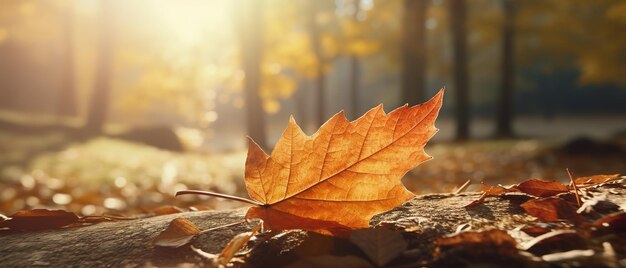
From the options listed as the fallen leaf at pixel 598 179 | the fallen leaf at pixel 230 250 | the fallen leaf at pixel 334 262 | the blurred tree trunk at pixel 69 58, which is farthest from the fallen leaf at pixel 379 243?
the blurred tree trunk at pixel 69 58

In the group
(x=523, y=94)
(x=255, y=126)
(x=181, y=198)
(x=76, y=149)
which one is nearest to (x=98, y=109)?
(x=76, y=149)

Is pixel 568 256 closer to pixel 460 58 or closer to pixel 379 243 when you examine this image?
pixel 379 243

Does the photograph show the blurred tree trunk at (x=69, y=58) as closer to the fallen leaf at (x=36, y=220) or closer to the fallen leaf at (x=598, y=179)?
the fallen leaf at (x=36, y=220)

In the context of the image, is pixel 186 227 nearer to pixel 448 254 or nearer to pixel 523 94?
pixel 448 254

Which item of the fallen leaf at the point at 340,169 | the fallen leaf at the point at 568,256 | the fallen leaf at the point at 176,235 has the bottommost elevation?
the fallen leaf at the point at 568,256

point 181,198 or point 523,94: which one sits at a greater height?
Answer: point 523,94
